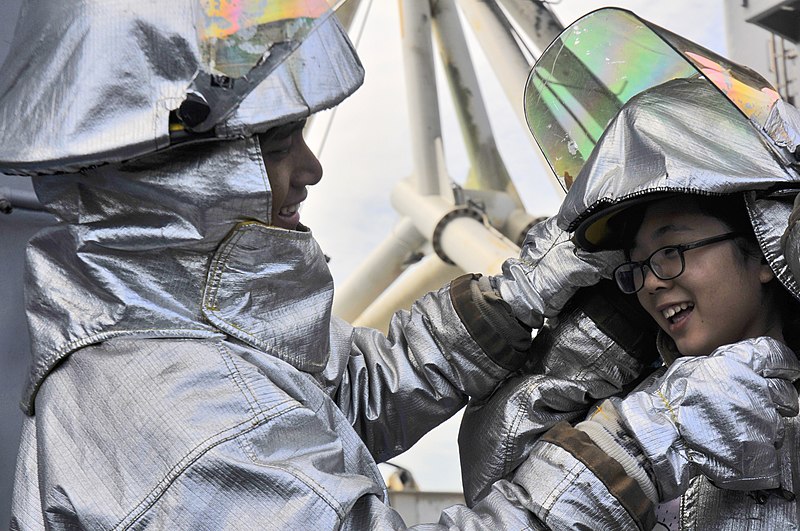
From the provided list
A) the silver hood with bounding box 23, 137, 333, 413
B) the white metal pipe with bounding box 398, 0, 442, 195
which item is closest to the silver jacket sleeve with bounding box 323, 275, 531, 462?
the silver hood with bounding box 23, 137, 333, 413

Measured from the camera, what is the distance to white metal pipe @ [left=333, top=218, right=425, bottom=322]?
5.86 m

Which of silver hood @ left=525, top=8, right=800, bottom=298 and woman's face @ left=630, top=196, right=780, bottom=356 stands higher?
silver hood @ left=525, top=8, right=800, bottom=298

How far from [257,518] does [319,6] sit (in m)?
0.66

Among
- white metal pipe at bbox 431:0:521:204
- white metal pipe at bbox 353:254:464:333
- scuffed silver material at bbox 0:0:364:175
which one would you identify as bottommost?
white metal pipe at bbox 353:254:464:333

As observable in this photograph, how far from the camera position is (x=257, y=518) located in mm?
1107

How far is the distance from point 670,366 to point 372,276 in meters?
4.58

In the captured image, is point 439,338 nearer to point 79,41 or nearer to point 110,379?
point 110,379

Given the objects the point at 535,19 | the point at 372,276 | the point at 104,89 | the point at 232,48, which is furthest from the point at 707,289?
the point at 372,276

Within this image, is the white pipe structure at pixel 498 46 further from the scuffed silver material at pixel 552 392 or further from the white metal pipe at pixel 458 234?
the scuffed silver material at pixel 552 392

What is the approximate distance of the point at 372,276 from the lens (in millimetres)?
5883

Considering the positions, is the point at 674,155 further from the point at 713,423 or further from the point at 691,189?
the point at 713,423

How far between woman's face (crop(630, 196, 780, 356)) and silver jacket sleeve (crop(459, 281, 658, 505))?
0.11 meters

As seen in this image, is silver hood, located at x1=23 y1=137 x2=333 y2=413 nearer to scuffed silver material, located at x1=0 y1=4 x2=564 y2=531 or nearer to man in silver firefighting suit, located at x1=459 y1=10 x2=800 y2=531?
scuffed silver material, located at x1=0 y1=4 x2=564 y2=531

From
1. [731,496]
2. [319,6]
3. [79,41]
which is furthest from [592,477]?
[79,41]
